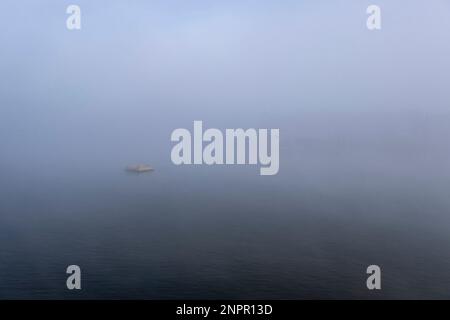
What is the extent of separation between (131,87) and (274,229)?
3.36 feet

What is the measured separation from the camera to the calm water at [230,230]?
204 centimetres

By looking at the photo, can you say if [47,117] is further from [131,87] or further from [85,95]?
[131,87]

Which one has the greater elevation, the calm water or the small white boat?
the small white boat

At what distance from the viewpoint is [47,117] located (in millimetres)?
2016

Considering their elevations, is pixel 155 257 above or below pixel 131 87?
below

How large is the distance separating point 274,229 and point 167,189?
1.92 ft

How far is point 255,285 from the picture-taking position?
6.81ft

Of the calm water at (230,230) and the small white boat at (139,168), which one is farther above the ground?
the small white boat at (139,168)

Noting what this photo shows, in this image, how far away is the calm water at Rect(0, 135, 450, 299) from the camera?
204cm

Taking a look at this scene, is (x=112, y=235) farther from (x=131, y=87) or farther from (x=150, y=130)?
(x=131, y=87)

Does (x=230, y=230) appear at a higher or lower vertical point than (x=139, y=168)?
lower

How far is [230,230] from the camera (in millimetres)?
2062
